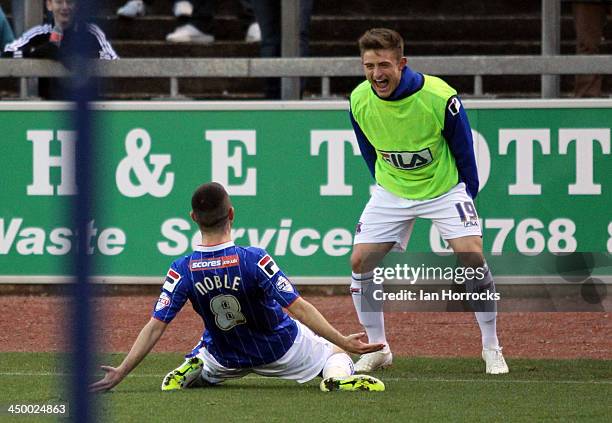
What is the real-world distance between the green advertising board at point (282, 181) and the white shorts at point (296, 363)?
383 centimetres

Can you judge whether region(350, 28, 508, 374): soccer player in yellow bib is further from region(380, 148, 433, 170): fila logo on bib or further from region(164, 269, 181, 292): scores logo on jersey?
region(164, 269, 181, 292): scores logo on jersey

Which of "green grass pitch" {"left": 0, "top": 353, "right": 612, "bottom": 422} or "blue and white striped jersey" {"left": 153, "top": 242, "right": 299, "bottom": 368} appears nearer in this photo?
"green grass pitch" {"left": 0, "top": 353, "right": 612, "bottom": 422}

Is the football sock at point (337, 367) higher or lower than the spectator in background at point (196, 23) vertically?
lower

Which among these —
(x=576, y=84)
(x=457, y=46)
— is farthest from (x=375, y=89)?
(x=457, y=46)

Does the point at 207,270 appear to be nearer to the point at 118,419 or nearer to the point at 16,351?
the point at 118,419

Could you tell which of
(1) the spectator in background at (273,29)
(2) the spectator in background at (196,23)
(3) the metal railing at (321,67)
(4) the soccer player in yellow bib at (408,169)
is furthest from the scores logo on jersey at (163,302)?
Answer: (2) the spectator in background at (196,23)

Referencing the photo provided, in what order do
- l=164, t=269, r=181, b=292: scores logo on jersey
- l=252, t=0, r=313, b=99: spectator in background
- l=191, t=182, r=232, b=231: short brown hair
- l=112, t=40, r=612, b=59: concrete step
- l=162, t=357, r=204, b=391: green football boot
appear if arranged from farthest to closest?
1. l=112, t=40, r=612, b=59: concrete step
2. l=252, t=0, r=313, b=99: spectator in background
3. l=162, t=357, r=204, b=391: green football boot
4. l=164, t=269, r=181, b=292: scores logo on jersey
5. l=191, t=182, r=232, b=231: short brown hair

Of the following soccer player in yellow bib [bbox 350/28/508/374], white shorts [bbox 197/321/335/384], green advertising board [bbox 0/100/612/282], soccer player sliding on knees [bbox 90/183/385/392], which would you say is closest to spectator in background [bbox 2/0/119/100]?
green advertising board [bbox 0/100/612/282]

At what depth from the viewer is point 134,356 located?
566 cm

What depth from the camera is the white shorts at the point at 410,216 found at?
714 cm

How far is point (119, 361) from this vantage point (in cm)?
763

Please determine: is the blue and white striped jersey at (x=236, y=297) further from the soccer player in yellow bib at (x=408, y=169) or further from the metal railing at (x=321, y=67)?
the metal railing at (x=321, y=67)

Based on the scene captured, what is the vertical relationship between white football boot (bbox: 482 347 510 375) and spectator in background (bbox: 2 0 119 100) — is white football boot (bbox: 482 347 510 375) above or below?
below

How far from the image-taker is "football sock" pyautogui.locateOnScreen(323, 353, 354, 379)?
630 centimetres
